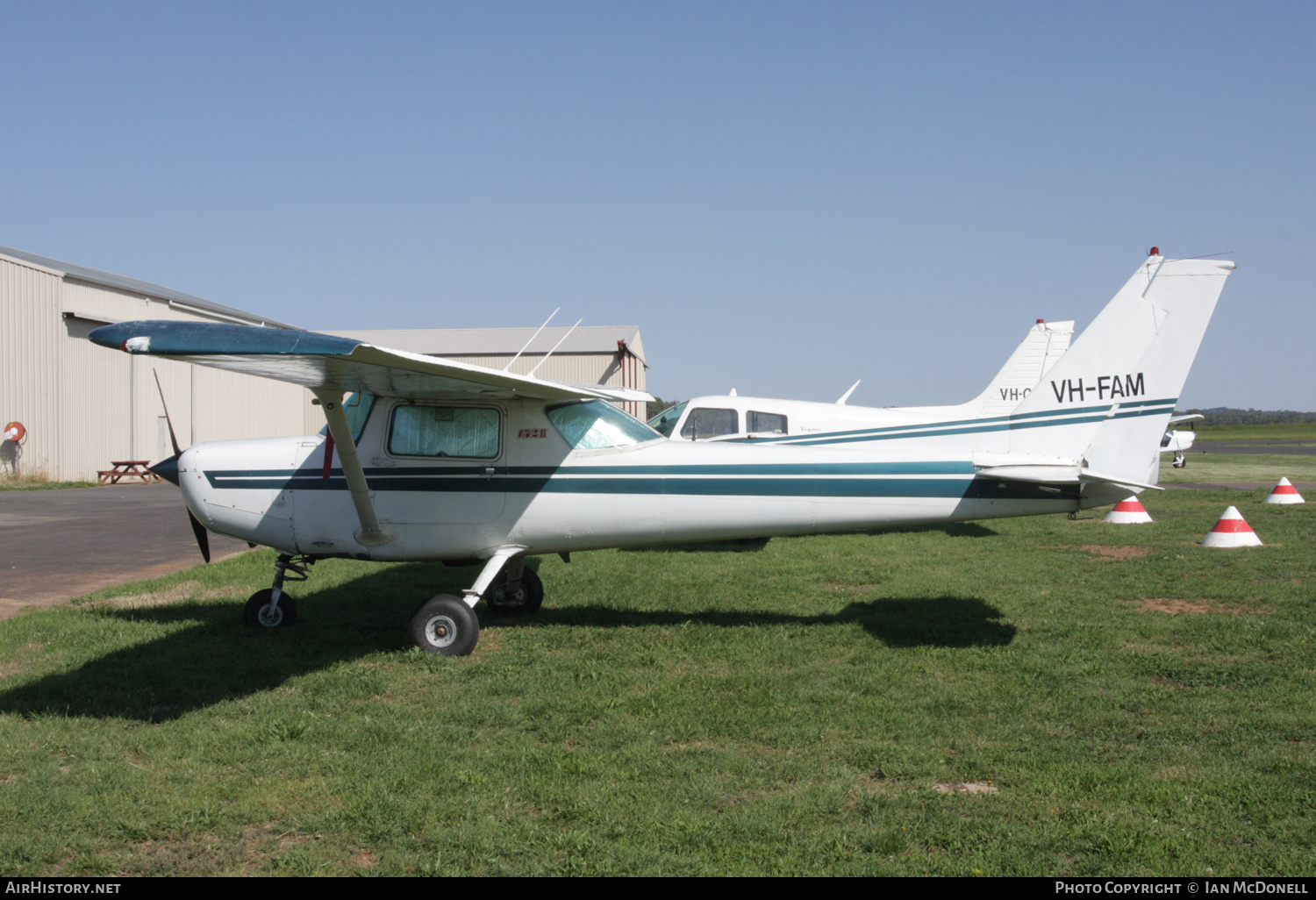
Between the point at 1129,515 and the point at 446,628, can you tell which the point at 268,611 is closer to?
the point at 446,628

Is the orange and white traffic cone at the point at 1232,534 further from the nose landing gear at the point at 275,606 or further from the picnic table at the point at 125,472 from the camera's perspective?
the picnic table at the point at 125,472

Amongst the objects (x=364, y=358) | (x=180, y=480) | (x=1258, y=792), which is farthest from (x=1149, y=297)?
(x=180, y=480)

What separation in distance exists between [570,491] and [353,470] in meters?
1.67

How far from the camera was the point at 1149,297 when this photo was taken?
6.98 metres

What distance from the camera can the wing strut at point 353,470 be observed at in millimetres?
6418

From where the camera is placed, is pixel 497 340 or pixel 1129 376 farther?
pixel 497 340

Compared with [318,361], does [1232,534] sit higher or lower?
lower

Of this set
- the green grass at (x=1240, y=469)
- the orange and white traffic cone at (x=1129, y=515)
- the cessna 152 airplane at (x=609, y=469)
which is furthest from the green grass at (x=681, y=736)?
the green grass at (x=1240, y=469)

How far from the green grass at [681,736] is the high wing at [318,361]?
6.60 ft

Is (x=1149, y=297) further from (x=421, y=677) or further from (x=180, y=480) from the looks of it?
(x=180, y=480)

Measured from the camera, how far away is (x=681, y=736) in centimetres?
504

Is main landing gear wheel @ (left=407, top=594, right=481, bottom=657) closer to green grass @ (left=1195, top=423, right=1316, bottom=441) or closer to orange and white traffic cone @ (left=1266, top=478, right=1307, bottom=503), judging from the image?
orange and white traffic cone @ (left=1266, top=478, right=1307, bottom=503)

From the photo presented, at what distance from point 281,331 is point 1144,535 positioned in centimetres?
1266

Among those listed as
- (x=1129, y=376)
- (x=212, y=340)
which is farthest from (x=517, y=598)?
(x=1129, y=376)
